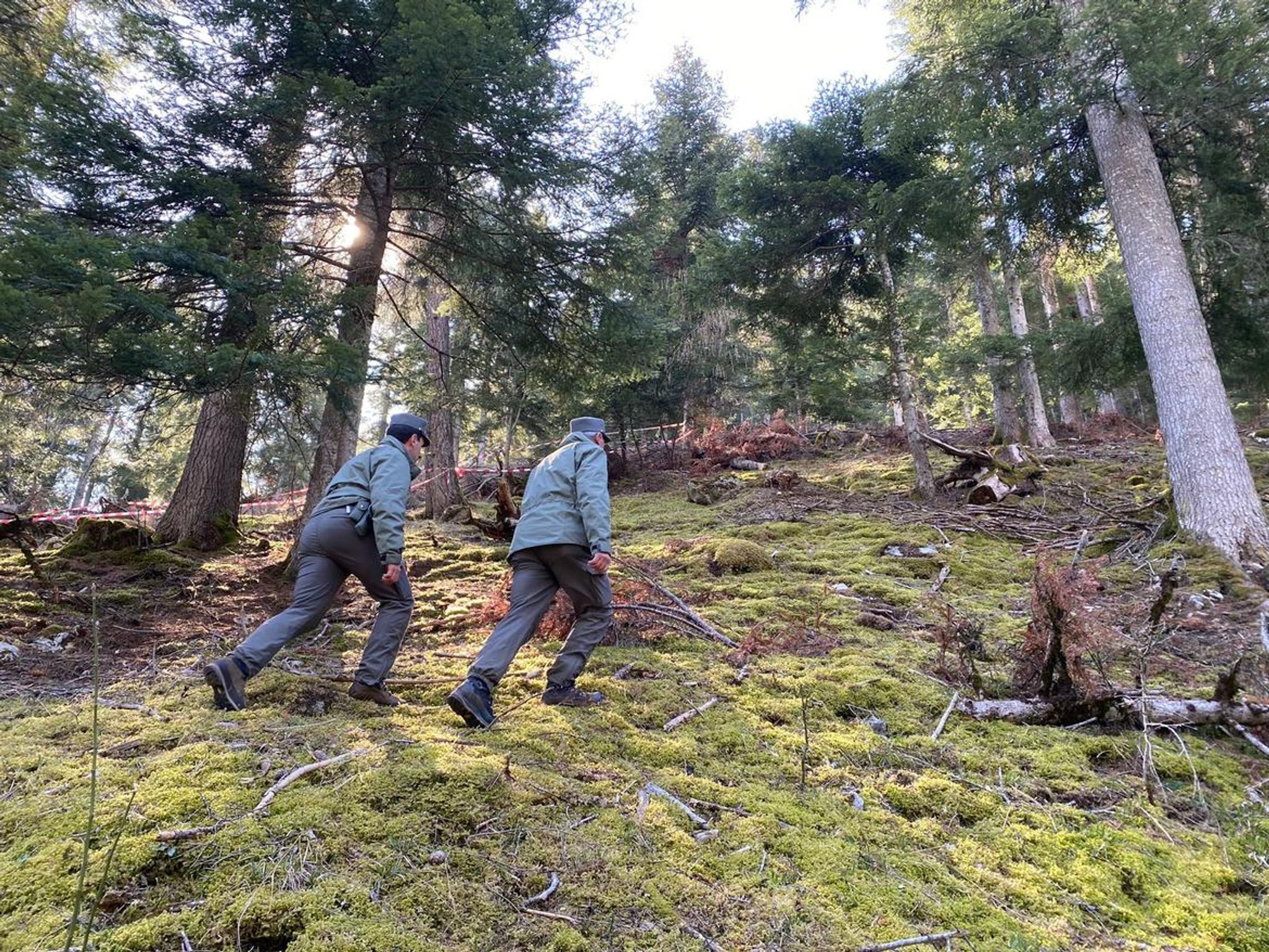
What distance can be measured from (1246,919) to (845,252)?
Result: 11.2 metres

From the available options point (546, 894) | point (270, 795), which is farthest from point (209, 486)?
point (546, 894)

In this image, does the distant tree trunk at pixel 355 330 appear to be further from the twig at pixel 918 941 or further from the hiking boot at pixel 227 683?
the twig at pixel 918 941

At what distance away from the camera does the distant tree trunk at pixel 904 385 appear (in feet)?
34.4

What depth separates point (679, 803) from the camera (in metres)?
2.62

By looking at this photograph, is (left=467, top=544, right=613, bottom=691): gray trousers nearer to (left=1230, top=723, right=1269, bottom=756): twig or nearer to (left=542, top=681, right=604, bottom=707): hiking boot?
(left=542, top=681, right=604, bottom=707): hiking boot

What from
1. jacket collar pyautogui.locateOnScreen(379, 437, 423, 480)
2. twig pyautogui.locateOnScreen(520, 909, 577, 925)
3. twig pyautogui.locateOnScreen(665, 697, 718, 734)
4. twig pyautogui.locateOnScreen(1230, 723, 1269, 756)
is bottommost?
twig pyautogui.locateOnScreen(1230, 723, 1269, 756)

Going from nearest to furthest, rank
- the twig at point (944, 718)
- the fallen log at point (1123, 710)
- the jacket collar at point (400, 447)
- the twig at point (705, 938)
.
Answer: the twig at point (705, 938) → the fallen log at point (1123, 710) → the twig at point (944, 718) → the jacket collar at point (400, 447)

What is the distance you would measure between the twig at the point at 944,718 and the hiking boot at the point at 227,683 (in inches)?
149

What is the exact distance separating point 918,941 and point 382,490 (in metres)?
3.30

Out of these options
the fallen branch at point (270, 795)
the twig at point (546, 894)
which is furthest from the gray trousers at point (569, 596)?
the twig at point (546, 894)

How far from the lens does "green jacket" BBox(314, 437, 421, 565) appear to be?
368 centimetres

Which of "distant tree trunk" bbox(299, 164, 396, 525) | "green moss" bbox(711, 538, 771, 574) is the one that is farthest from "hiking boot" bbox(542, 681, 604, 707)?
"distant tree trunk" bbox(299, 164, 396, 525)

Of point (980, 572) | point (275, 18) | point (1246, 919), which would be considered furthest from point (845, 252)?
point (1246, 919)

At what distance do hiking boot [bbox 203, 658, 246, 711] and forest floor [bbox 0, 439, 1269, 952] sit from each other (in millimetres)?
106
